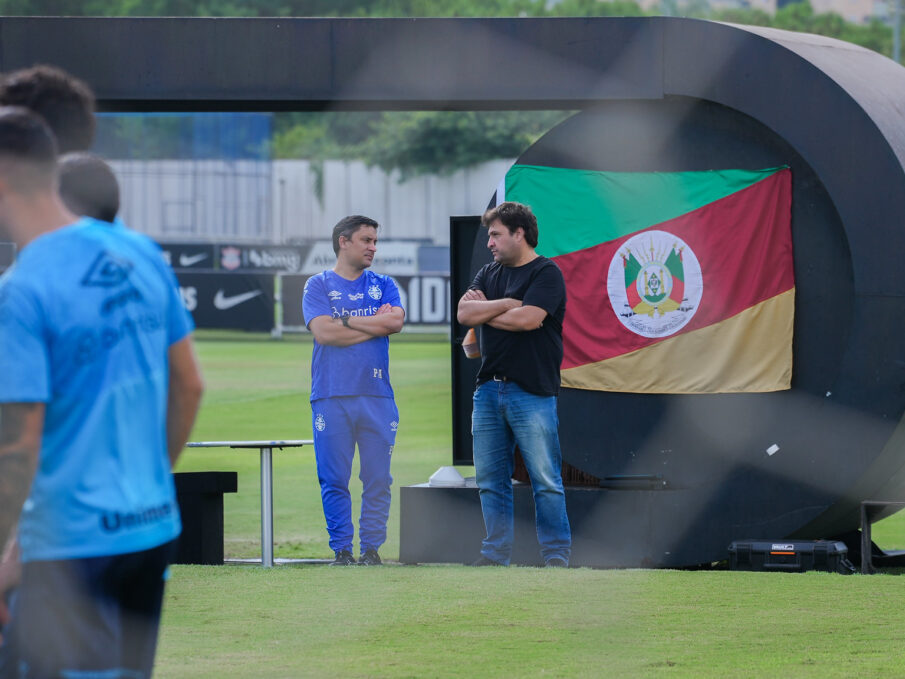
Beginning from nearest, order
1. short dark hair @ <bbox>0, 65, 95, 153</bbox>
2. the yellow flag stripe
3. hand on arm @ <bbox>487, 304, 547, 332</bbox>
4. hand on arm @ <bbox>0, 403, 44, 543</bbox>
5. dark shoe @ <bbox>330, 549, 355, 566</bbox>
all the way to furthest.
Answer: hand on arm @ <bbox>0, 403, 44, 543</bbox>, short dark hair @ <bbox>0, 65, 95, 153</bbox>, hand on arm @ <bbox>487, 304, 547, 332</bbox>, dark shoe @ <bbox>330, 549, 355, 566</bbox>, the yellow flag stripe

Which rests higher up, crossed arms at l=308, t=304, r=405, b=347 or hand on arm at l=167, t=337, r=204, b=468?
hand on arm at l=167, t=337, r=204, b=468

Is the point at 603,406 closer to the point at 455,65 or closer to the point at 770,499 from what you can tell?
the point at 770,499

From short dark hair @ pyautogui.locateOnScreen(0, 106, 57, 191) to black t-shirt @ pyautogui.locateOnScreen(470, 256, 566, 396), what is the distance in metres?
4.63

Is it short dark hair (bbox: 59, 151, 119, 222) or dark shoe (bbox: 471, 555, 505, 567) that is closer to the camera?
short dark hair (bbox: 59, 151, 119, 222)

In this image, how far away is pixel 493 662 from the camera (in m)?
4.86

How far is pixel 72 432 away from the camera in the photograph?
2.66 metres

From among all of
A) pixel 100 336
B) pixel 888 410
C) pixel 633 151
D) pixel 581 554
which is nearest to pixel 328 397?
pixel 581 554

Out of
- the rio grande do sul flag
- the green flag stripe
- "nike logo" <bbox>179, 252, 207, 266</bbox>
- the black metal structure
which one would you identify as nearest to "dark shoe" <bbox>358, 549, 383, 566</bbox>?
the black metal structure

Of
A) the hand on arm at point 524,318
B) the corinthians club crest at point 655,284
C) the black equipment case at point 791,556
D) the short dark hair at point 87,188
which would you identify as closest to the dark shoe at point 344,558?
the hand on arm at point 524,318

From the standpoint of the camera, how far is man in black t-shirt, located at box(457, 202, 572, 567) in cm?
720

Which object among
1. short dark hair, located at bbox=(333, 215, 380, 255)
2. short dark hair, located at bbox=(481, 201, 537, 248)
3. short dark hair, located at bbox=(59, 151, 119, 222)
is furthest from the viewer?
short dark hair, located at bbox=(333, 215, 380, 255)

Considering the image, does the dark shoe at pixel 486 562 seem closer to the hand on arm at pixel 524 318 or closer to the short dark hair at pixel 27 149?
the hand on arm at pixel 524 318

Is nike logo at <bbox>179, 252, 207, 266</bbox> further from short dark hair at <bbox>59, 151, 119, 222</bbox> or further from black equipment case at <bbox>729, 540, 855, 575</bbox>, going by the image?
short dark hair at <bbox>59, 151, 119, 222</bbox>

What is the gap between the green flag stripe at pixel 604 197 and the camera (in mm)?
8406
